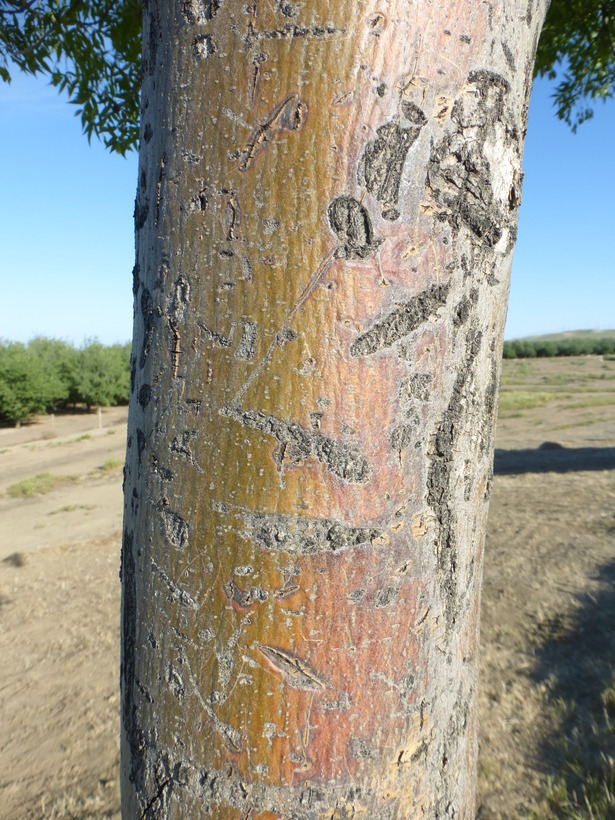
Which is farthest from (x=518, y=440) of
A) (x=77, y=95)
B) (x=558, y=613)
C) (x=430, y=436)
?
(x=430, y=436)

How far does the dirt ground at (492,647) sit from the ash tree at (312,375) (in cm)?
174

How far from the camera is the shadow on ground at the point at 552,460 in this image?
774 centimetres

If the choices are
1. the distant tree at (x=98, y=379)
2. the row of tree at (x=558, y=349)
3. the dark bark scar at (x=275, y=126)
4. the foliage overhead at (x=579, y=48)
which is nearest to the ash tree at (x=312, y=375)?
the dark bark scar at (x=275, y=126)

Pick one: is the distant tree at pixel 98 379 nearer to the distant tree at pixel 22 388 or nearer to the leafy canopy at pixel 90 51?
the distant tree at pixel 22 388

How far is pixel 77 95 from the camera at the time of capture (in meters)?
3.89

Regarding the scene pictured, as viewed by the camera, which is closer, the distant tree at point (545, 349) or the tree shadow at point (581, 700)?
the tree shadow at point (581, 700)

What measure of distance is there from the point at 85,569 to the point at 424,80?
510cm

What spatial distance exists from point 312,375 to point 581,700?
2662mm

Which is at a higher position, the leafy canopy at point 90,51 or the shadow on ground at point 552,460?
the leafy canopy at point 90,51

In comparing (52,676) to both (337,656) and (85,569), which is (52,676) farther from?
(337,656)

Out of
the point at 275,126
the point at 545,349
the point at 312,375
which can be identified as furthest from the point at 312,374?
the point at 545,349

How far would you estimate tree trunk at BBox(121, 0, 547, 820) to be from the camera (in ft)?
2.46

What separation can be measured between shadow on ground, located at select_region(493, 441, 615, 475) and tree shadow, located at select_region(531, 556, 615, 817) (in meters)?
4.24

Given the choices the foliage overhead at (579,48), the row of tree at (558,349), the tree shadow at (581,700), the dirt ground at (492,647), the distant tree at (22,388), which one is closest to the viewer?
the tree shadow at (581,700)
